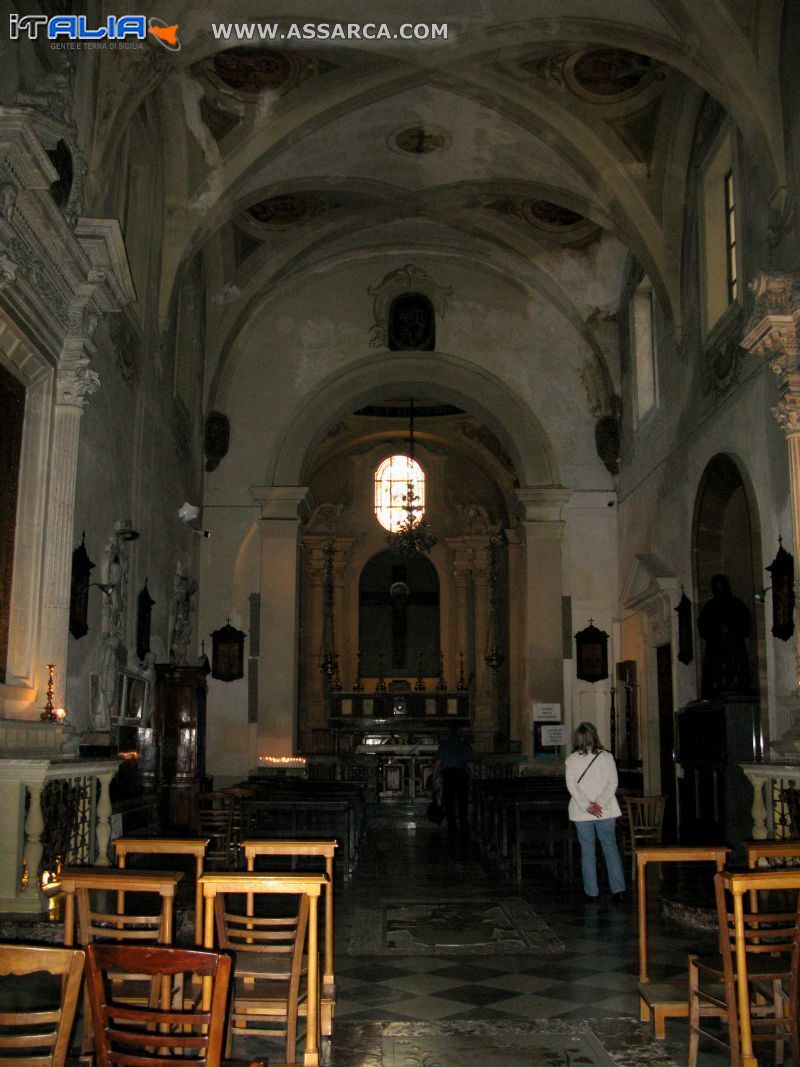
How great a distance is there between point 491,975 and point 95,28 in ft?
27.2

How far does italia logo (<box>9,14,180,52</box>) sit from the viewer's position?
7938 mm

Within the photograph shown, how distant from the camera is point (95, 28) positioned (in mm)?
9469

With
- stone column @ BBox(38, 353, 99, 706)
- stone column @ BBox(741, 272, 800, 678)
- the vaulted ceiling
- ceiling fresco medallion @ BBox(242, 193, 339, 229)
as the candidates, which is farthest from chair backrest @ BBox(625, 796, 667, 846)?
ceiling fresco medallion @ BBox(242, 193, 339, 229)

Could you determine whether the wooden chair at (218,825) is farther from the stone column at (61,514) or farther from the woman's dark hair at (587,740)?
the woman's dark hair at (587,740)

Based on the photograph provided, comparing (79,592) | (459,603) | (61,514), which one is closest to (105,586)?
(79,592)

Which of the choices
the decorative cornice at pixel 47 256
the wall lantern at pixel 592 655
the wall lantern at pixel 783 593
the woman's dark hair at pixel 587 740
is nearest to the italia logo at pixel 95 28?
the decorative cornice at pixel 47 256

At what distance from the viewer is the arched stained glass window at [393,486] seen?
25391 millimetres

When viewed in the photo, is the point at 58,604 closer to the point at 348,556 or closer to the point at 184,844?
the point at 184,844

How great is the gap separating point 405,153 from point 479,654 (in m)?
12.6

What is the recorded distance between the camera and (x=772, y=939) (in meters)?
5.42

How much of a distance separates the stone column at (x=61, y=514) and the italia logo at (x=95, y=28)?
2480 millimetres

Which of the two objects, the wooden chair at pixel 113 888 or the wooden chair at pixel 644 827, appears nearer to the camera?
the wooden chair at pixel 113 888

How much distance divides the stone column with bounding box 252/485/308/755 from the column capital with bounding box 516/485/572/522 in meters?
3.53

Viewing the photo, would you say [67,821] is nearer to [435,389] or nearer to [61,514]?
[61,514]
